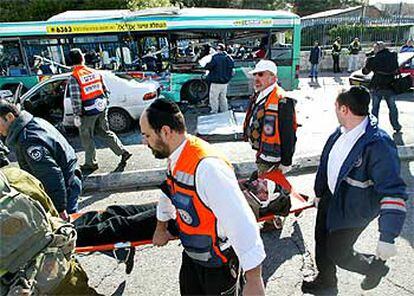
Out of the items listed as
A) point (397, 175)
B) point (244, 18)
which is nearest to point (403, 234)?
point (397, 175)

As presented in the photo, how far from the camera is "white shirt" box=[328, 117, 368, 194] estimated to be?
243cm

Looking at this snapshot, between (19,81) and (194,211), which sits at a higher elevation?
(194,211)

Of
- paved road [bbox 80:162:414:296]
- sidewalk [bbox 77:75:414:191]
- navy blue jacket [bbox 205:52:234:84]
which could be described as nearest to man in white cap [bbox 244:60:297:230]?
sidewalk [bbox 77:75:414:191]

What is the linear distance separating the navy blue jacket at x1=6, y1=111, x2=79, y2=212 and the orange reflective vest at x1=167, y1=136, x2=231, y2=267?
131 cm

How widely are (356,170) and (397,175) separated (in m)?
0.25

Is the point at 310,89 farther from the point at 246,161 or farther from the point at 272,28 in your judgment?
the point at 246,161

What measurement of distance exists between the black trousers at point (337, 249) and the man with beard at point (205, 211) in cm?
98

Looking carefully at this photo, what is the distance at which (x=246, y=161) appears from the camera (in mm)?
5738

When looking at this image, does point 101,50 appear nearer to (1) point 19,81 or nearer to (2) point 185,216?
(1) point 19,81

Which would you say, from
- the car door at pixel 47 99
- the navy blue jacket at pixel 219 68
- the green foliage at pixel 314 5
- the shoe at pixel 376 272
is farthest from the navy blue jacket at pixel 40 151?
the green foliage at pixel 314 5

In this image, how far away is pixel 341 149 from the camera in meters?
2.53

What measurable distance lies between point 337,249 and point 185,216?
1.40 m

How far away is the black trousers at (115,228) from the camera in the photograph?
9.51 ft

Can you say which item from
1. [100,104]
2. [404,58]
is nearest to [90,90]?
[100,104]
